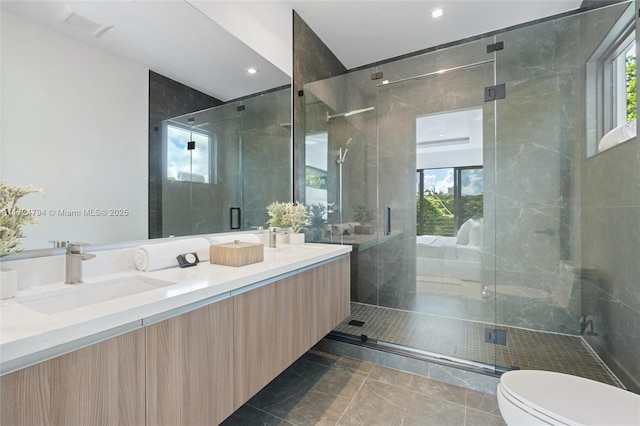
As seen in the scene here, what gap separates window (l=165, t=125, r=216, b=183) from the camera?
4.75 feet

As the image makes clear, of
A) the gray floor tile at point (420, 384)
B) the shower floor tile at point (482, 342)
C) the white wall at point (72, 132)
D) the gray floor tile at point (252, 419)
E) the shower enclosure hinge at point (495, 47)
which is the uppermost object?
the shower enclosure hinge at point (495, 47)

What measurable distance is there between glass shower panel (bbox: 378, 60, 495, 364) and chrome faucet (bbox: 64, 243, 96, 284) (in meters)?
2.10

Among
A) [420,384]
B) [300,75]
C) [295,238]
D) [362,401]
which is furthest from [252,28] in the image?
[420,384]

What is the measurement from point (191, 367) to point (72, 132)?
3.18 feet

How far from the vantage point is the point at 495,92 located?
2422mm

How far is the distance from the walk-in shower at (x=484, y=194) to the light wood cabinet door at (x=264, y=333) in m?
1.06

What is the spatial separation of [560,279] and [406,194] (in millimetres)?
1512

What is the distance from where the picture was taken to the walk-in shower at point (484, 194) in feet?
6.96

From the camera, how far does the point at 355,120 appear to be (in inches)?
123

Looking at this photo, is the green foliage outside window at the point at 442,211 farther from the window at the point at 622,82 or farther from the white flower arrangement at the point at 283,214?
the white flower arrangement at the point at 283,214

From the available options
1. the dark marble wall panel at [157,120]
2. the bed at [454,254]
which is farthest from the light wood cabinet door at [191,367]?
the bed at [454,254]

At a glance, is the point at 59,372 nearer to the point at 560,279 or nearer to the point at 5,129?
the point at 5,129

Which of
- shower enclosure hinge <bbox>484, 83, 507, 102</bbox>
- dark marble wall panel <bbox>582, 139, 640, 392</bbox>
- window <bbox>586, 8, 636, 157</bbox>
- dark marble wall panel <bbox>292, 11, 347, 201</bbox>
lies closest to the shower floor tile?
dark marble wall panel <bbox>582, 139, 640, 392</bbox>

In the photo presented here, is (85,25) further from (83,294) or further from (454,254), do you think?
(454,254)
